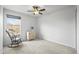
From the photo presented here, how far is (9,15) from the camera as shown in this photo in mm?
4738

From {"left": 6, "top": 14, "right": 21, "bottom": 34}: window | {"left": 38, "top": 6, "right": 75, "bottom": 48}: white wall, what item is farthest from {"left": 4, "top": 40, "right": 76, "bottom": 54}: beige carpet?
{"left": 6, "top": 14, "right": 21, "bottom": 34}: window

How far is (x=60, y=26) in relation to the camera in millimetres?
4695

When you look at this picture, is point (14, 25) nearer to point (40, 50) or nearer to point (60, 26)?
point (40, 50)

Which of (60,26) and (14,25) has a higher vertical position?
(14,25)

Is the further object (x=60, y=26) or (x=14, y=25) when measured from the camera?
(x=14, y=25)

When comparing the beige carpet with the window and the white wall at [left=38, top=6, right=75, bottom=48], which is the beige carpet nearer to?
the white wall at [left=38, top=6, right=75, bottom=48]

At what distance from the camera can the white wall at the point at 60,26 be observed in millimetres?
3938

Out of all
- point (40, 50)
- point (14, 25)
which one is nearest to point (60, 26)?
point (40, 50)

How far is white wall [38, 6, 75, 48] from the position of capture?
394 cm

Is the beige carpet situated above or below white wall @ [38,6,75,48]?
below

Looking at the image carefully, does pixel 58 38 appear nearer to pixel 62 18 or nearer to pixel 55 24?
pixel 55 24

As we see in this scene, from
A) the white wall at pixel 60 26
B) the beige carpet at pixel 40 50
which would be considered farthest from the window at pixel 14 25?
the white wall at pixel 60 26

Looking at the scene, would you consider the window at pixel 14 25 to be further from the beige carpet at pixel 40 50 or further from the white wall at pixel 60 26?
the white wall at pixel 60 26
